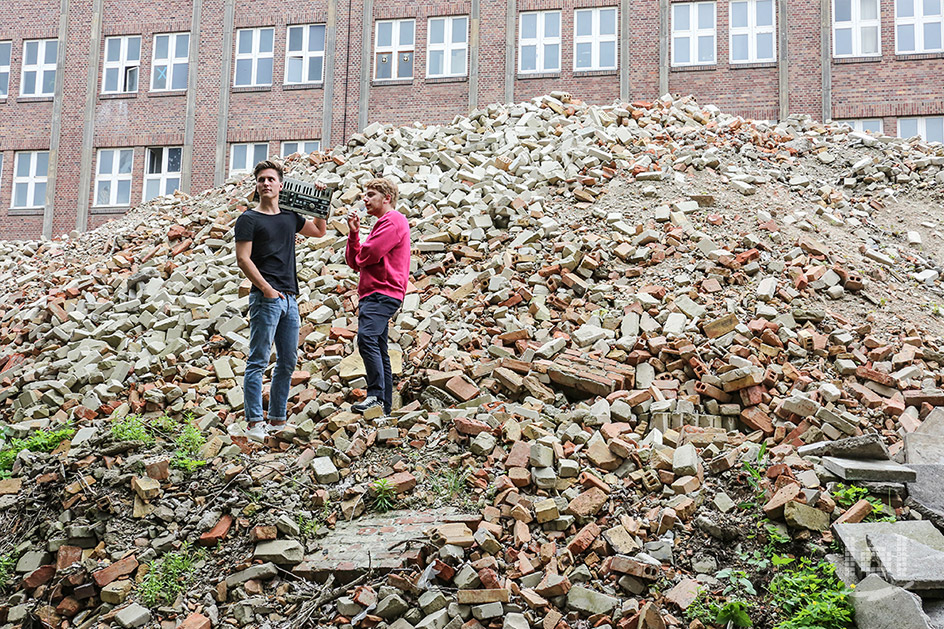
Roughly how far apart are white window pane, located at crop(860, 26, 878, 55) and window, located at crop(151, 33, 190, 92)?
19138 mm

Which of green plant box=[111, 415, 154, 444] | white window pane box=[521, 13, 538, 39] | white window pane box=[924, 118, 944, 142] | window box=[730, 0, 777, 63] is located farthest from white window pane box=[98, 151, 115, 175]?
white window pane box=[924, 118, 944, 142]

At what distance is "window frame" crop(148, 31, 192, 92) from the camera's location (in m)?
24.0

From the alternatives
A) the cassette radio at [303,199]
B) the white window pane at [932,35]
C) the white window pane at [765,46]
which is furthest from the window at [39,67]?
the white window pane at [932,35]

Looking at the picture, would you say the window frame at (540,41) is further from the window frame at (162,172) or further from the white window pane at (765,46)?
the window frame at (162,172)

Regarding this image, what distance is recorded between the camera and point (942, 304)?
8.47m

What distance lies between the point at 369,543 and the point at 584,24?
20183 millimetres

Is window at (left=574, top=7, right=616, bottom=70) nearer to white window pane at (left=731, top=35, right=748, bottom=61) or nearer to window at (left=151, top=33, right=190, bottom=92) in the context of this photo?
white window pane at (left=731, top=35, right=748, bottom=61)

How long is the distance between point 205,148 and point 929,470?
22080 mm

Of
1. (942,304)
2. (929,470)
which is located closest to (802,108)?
(942,304)

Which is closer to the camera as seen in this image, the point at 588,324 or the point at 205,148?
the point at 588,324

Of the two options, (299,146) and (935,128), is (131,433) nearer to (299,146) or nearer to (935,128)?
(299,146)

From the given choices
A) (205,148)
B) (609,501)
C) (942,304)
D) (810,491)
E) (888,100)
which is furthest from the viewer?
(205,148)

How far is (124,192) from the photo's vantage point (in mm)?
23797

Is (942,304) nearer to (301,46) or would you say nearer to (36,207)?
(301,46)
